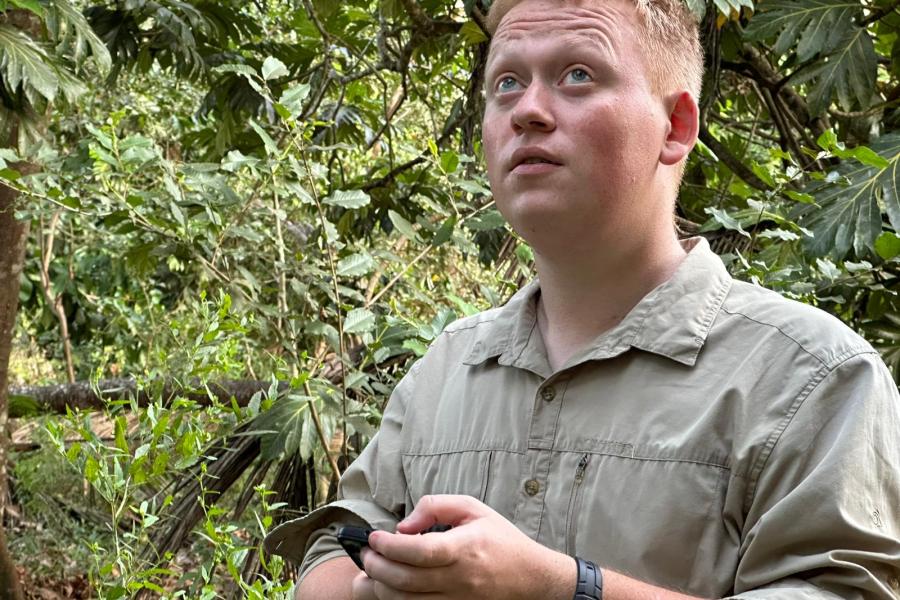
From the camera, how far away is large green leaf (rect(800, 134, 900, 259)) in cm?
282

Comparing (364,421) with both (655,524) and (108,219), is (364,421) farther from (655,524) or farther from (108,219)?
(655,524)

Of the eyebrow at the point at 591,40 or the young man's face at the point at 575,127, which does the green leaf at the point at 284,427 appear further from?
the eyebrow at the point at 591,40

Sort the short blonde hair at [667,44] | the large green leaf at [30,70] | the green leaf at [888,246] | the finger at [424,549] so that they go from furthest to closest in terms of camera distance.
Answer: the large green leaf at [30,70], the green leaf at [888,246], the short blonde hair at [667,44], the finger at [424,549]

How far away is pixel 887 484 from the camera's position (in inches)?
49.5

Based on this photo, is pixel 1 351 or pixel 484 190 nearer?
pixel 484 190

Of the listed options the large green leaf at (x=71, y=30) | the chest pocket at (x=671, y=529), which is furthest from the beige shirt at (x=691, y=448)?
the large green leaf at (x=71, y=30)

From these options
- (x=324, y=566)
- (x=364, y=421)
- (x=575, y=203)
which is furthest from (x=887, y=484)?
(x=364, y=421)

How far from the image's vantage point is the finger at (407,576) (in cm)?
118

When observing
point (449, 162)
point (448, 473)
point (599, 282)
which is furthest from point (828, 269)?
point (448, 473)

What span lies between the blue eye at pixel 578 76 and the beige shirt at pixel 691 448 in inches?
10.8

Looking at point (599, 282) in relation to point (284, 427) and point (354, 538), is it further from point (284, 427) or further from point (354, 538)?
point (284, 427)

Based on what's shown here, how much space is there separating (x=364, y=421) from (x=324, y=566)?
1287 millimetres

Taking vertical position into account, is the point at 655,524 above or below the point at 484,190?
below

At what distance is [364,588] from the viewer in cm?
132
